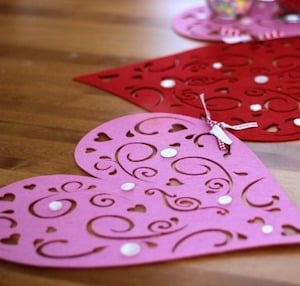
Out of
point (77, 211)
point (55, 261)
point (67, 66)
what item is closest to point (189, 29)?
point (67, 66)

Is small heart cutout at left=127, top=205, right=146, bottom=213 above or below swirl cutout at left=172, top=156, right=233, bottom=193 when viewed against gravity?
below

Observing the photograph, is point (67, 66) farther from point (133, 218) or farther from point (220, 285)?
point (220, 285)

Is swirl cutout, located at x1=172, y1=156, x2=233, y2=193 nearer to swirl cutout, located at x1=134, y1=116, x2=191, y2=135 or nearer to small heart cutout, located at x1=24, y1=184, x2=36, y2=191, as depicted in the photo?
swirl cutout, located at x1=134, y1=116, x2=191, y2=135

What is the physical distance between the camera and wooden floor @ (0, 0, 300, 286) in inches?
32.6

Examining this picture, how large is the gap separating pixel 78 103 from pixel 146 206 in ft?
1.14

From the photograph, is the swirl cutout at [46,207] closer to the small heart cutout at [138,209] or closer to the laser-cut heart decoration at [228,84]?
the small heart cutout at [138,209]

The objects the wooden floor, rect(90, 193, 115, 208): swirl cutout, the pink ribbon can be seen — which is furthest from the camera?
the pink ribbon

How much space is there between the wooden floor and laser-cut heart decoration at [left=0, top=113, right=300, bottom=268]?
20 mm

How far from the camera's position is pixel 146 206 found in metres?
0.93

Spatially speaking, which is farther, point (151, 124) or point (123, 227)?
point (151, 124)

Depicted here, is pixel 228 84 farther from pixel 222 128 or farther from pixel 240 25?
pixel 240 25

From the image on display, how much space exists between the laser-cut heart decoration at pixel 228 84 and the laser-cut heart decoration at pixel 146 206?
8 cm

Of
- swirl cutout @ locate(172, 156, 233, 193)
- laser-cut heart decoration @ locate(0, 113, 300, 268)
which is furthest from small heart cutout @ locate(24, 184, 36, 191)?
swirl cutout @ locate(172, 156, 233, 193)

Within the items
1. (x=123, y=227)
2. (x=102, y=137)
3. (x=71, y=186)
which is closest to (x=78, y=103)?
(x=102, y=137)
